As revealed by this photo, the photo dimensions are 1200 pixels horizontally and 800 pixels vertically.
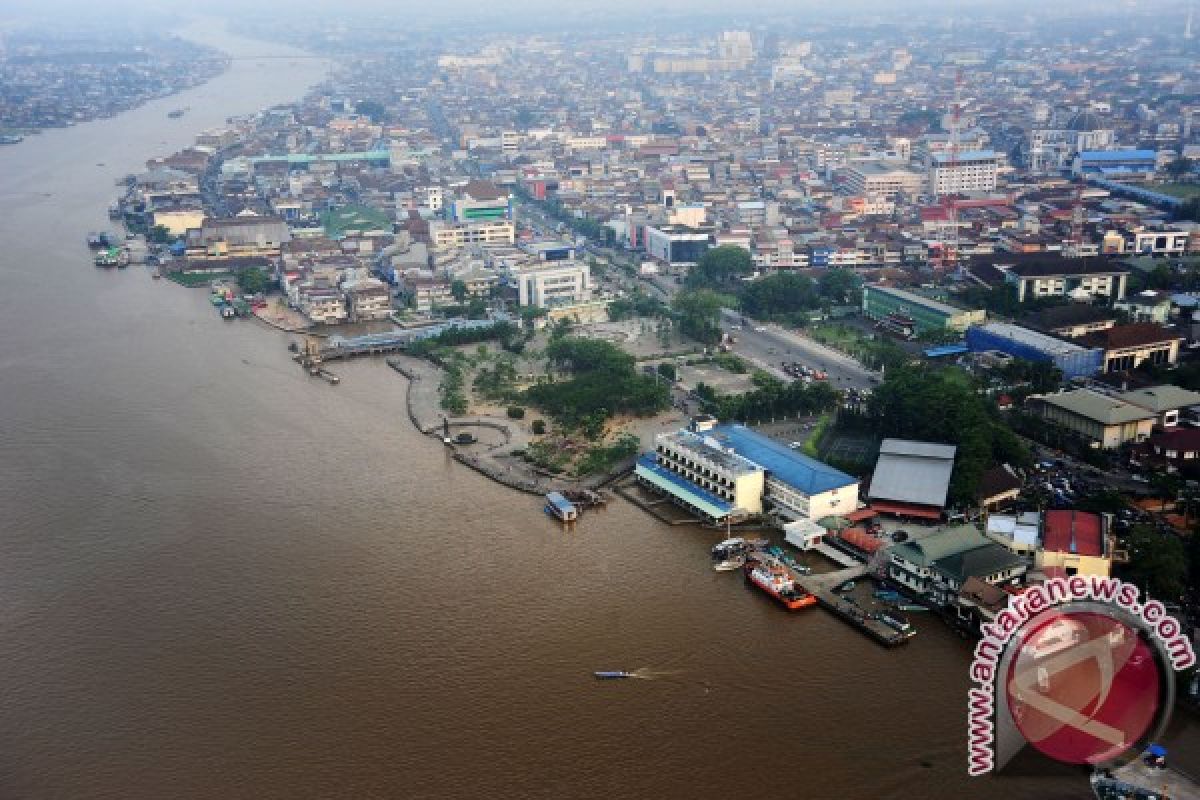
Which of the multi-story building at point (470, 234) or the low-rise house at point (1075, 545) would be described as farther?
the multi-story building at point (470, 234)

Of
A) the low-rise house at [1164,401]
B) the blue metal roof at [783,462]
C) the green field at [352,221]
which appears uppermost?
the low-rise house at [1164,401]

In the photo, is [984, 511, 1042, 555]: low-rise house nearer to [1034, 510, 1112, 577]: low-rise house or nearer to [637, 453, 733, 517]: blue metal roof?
[1034, 510, 1112, 577]: low-rise house

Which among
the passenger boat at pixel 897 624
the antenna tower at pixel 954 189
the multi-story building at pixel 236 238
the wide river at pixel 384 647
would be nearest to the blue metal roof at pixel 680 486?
the wide river at pixel 384 647

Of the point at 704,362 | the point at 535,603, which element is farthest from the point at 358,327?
the point at 535,603

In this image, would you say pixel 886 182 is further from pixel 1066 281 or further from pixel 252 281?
pixel 252 281

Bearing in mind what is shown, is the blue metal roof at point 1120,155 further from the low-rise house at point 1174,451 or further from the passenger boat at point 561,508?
the passenger boat at point 561,508

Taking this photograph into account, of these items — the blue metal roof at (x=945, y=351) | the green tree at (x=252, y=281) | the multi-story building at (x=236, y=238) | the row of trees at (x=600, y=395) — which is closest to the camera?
the row of trees at (x=600, y=395)

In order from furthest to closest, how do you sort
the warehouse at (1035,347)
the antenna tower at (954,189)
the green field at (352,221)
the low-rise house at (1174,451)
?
the green field at (352,221), the antenna tower at (954,189), the warehouse at (1035,347), the low-rise house at (1174,451)
